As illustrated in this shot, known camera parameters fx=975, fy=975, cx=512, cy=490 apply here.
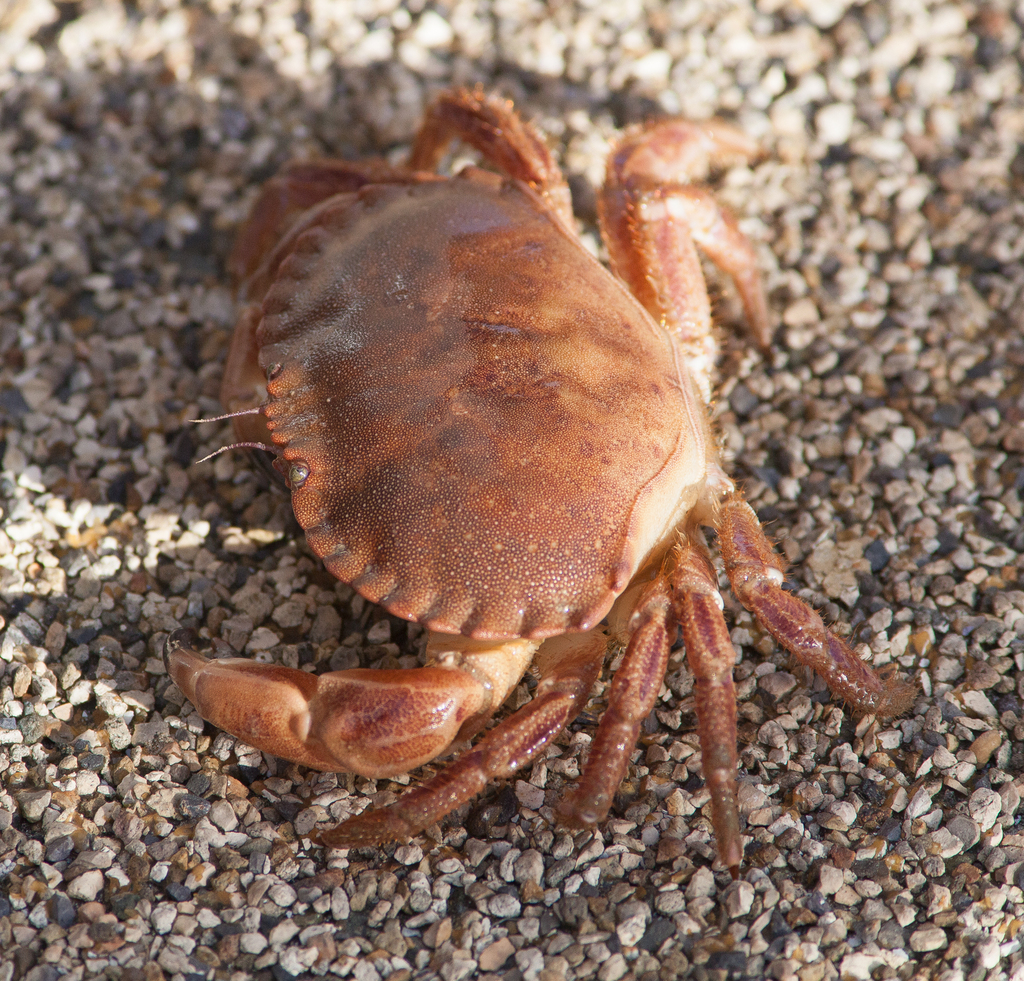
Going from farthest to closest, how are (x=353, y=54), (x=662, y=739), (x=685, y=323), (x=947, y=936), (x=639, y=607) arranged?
1. (x=353, y=54)
2. (x=685, y=323)
3. (x=662, y=739)
4. (x=639, y=607)
5. (x=947, y=936)

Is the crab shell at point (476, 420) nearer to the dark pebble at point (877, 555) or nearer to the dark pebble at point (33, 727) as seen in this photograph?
the dark pebble at point (877, 555)

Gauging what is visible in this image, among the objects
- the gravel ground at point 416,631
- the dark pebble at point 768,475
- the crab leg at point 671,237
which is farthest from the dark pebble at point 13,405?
the dark pebble at point 768,475

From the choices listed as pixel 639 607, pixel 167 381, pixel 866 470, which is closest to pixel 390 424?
pixel 639 607

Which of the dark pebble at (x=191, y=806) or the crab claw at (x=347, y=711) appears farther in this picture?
the dark pebble at (x=191, y=806)

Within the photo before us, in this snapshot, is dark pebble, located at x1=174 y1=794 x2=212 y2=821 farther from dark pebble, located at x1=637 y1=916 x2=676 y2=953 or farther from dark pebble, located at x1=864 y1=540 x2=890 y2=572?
dark pebble, located at x1=864 y1=540 x2=890 y2=572

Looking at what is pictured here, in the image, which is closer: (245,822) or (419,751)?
(419,751)

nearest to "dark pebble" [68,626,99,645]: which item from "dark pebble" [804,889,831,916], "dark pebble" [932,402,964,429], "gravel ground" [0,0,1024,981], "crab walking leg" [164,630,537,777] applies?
"gravel ground" [0,0,1024,981]

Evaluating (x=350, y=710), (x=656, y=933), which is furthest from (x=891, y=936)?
(x=350, y=710)

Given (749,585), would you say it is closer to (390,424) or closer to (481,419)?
(481,419)
